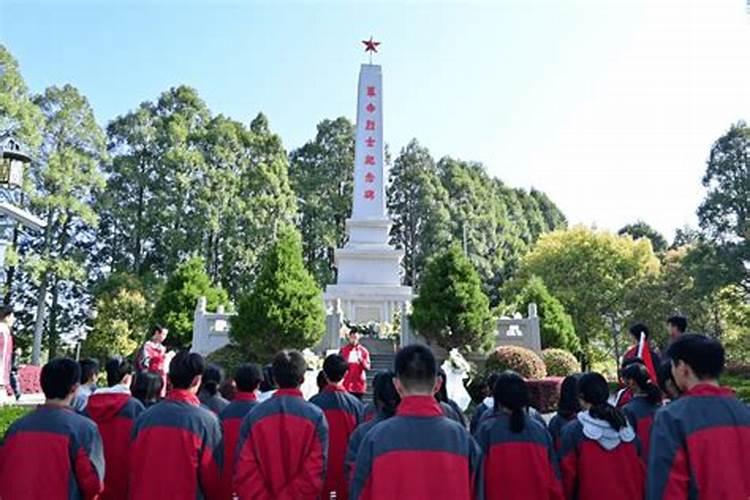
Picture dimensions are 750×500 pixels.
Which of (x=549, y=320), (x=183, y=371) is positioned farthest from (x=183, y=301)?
(x=183, y=371)

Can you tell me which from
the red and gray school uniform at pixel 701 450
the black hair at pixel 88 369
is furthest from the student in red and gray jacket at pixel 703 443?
the black hair at pixel 88 369

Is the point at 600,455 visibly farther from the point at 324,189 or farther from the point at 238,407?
the point at 324,189

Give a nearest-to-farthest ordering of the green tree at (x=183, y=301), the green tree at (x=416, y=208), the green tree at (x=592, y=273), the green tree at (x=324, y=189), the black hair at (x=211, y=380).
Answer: the black hair at (x=211, y=380) → the green tree at (x=183, y=301) → the green tree at (x=592, y=273) → the green tree at (x=324, y=189) → the green tree at (x=416, y=208)

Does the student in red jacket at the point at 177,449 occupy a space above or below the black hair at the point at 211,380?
below

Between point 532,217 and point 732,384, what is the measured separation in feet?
82.2

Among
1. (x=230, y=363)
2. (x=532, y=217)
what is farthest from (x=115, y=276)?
(x=532, y=217)

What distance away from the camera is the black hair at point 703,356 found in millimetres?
2656

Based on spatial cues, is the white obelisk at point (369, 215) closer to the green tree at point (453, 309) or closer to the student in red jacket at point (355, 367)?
the green tree at point (453, 309)

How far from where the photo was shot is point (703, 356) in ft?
8.75

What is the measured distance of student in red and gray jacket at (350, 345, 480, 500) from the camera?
2.51 metres

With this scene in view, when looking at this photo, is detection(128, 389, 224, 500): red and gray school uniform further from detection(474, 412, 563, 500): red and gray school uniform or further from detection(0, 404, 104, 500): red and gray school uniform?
detection(474, 412, 563, 500): red and gray school uniform

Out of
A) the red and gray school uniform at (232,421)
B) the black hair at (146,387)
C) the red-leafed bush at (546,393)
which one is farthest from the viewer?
the red-leafed bush at (546,393)

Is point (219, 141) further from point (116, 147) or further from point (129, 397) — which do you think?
point (129, 397)

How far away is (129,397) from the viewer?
4031 millimetres
